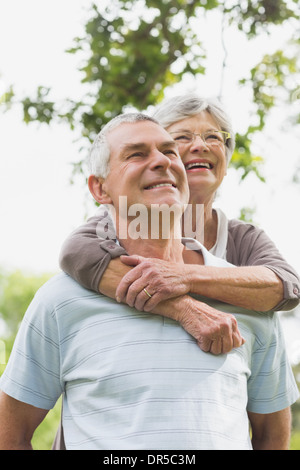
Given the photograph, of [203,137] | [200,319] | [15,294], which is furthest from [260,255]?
[15,294]

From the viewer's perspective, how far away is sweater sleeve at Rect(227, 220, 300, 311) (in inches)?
70.6

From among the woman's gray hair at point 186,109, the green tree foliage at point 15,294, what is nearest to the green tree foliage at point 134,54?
the woman's gray hair at point 186,109

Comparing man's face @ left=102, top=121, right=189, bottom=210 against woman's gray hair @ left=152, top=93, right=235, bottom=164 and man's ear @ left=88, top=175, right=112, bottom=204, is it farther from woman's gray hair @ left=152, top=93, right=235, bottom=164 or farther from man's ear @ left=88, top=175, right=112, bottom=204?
woman's gray hair @ left=152, top=93, right=235, bottom=164

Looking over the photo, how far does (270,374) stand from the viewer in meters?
1.78

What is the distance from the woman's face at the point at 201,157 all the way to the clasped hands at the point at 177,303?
703mm

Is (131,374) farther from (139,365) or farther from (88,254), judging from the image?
(88,254)

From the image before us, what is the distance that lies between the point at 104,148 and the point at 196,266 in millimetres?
556

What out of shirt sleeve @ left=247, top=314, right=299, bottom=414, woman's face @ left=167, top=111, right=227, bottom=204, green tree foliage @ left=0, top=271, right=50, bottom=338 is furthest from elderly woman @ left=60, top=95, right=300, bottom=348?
green tree foliage @ left=0, top=271, right=50, bottom=338

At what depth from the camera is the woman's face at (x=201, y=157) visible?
2264 mm

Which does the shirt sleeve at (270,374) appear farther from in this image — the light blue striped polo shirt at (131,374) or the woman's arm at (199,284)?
the woman's arm at (199,284)

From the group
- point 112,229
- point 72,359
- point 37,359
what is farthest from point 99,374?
point 112,229

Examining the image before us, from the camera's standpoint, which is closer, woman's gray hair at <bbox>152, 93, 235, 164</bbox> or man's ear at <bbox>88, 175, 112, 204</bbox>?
man's ear at <bbox>88, 175, 112, 204</bbox>

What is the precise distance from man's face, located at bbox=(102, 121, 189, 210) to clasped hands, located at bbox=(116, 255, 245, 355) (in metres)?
0.25

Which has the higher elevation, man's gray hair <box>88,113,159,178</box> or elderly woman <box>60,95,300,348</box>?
man's gray hair <box>88,113,159,178</box>
